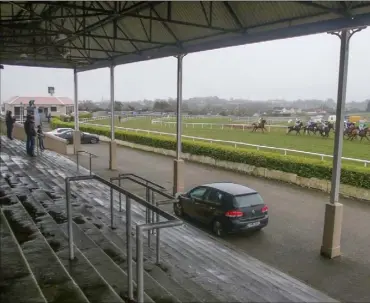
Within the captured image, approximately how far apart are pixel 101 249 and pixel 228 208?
4539 millimetres

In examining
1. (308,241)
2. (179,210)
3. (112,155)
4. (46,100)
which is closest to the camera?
(308,241)

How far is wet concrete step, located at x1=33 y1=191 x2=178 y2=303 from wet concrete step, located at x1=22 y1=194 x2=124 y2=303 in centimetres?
12

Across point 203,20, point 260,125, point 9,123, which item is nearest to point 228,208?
point 203,20

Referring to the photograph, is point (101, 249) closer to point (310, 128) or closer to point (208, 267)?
point (208, 267)

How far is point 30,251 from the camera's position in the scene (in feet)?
15.8

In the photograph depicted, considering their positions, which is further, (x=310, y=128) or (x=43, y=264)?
(x=310, y=128)

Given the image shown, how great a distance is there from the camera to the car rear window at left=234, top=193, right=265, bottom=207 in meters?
9.24

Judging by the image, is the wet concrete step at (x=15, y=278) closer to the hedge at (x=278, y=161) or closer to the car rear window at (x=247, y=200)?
the car rear window at (x=247, y=200)

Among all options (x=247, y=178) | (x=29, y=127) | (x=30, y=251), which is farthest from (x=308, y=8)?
(x=29, y=127)

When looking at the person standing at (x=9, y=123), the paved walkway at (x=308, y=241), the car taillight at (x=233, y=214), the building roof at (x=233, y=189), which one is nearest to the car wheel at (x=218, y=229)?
the paved walkway at (x=308, y=241)

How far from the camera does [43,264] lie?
4.43 meters

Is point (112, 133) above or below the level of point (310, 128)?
above

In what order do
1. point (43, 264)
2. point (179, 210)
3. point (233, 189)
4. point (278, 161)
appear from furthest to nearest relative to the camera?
point (278, 161)
point (179, 210)
point (233, 189)
point (43, 264)

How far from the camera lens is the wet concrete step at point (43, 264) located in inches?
146
